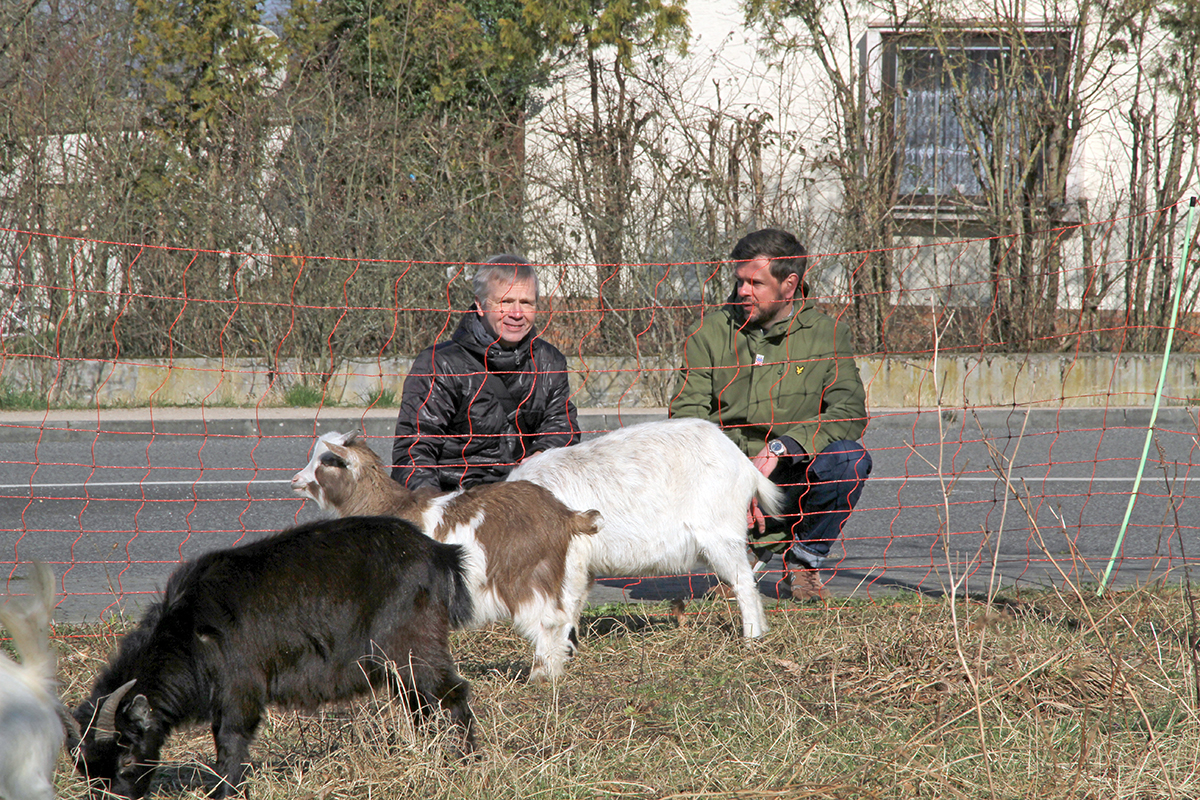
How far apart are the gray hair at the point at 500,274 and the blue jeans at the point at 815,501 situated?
1.44 meters

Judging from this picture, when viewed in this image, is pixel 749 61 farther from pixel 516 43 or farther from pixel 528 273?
pixel 528 273

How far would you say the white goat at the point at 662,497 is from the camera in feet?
12.9

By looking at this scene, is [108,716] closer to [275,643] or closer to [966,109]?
[275,643]

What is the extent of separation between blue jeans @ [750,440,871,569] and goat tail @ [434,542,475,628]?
5.99 feet

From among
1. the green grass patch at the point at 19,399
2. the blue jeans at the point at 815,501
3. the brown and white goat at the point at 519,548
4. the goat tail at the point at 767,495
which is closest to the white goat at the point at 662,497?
the goat tail at the point at 767,495

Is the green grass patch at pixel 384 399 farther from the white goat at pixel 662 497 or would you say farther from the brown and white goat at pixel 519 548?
the brown and white goat at pixel 519 548

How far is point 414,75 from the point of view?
13984 millimetres

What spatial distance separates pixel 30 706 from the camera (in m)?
2.32

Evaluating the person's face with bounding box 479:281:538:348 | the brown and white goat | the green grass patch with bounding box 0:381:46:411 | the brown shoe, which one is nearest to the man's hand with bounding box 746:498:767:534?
the brown shoe

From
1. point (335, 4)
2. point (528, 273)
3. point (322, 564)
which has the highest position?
point (335, 4)

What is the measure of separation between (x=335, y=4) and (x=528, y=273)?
1160 centimetres

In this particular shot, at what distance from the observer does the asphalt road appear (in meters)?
5.09

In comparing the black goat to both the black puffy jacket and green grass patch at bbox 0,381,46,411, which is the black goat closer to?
the black puffy jacket

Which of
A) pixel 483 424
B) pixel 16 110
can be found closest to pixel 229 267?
pixel 16 110
